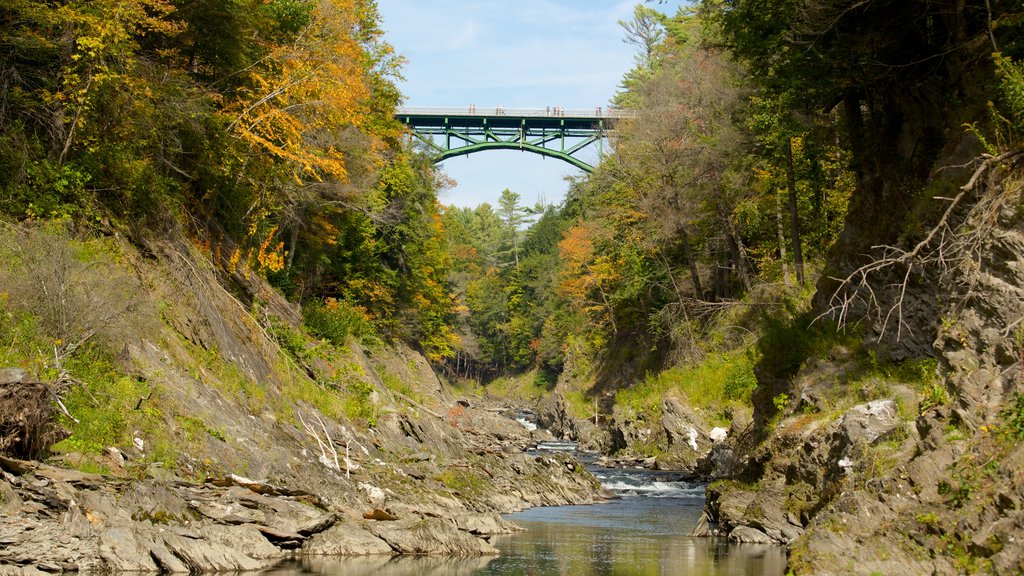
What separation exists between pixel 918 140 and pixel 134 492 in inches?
541

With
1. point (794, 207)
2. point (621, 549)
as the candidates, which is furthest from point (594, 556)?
point (794, 207)

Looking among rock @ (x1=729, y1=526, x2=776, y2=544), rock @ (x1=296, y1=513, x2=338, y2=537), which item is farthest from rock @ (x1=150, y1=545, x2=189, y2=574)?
rock @ (x1=729, y1=526, x2=776, y2=544)

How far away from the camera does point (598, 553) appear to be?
14125 millimetres

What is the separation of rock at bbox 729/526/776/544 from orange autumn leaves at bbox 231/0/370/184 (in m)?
12.1

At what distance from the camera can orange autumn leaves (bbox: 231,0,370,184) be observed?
802 inches

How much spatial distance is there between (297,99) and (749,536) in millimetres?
13938

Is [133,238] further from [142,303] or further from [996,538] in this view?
[996,538]

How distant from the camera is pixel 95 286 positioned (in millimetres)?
13938

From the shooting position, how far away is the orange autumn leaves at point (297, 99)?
20.4m

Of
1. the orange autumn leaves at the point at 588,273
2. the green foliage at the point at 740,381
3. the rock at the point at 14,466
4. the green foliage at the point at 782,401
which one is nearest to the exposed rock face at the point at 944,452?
the green foliage at the point at 782,401

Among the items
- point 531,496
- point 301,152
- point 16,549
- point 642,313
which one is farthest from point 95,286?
point 642,313

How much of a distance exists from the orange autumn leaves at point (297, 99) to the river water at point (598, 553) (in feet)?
32.2

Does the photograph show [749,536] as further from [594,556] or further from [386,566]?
[386,566]

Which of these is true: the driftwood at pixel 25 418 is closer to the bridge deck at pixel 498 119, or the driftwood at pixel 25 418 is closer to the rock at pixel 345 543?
the rock at pixel 345 543
